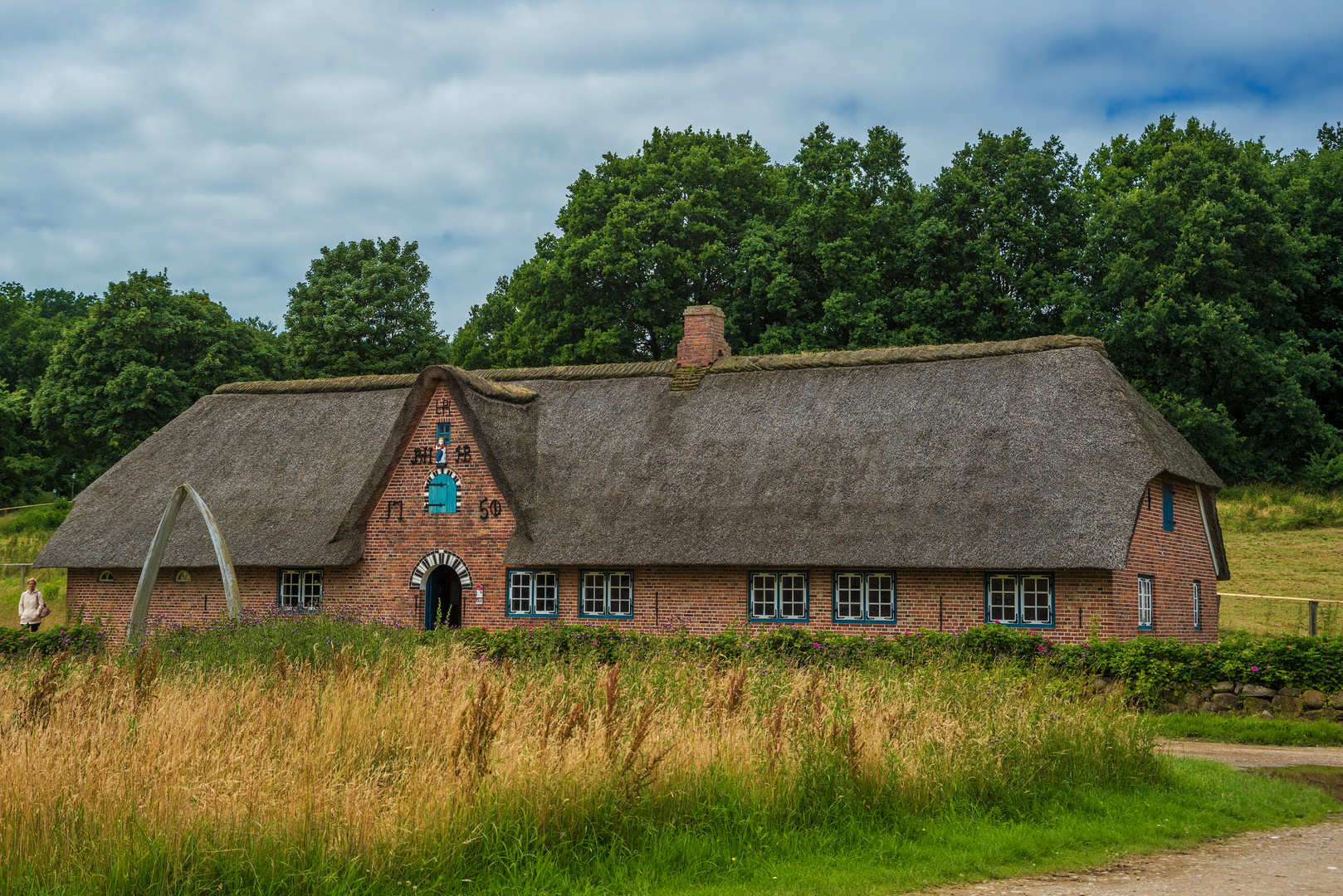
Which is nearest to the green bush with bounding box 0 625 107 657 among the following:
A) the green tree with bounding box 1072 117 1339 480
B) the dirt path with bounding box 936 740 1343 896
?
the dirt path with bounding box 936 740 1343 896

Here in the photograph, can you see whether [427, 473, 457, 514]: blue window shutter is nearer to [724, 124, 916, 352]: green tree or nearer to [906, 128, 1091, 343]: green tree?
[724, 124, 916, 352]: green tree

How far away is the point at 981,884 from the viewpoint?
→ 28.7ft

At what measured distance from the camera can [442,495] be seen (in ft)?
86.0

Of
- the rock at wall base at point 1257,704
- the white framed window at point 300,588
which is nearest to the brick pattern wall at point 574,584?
the white framed window at point 300,588

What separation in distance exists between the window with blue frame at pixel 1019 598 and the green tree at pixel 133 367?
30424 mm

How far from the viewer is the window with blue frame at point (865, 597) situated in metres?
22.6

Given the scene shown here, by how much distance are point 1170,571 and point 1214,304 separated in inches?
672

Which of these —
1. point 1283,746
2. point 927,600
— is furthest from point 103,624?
point 1283,746

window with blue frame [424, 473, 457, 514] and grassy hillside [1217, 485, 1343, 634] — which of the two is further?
grassy hillside [1217, 485, 1343, 634]

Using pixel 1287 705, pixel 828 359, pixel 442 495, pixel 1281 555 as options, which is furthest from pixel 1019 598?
pixel 1281 555

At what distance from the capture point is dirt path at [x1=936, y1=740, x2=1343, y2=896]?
8492mm

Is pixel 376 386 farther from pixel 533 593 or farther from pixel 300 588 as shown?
pixel 533 593

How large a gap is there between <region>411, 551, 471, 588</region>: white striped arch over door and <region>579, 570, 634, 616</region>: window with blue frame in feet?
8.57

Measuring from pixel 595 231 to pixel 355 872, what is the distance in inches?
1499
